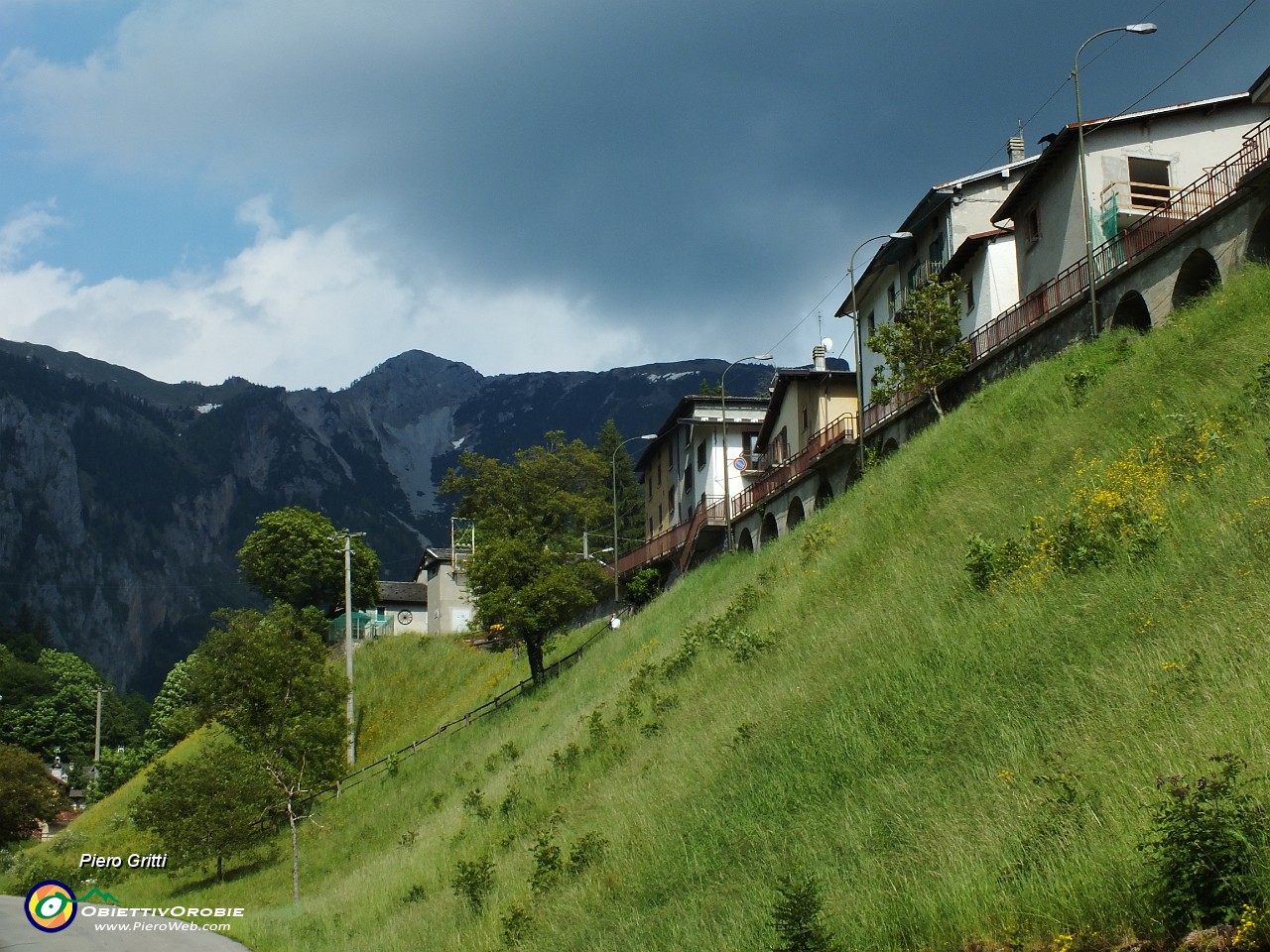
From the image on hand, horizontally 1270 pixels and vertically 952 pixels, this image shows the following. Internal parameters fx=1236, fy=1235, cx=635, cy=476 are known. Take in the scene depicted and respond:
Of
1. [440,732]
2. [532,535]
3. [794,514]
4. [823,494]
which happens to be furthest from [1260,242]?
[440,732]

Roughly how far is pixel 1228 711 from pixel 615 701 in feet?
69.8

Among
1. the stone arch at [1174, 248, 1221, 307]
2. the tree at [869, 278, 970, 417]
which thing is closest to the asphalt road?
the stone arch at [1174, 248, 1221, 307]

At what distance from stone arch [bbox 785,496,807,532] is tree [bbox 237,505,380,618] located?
39921mm

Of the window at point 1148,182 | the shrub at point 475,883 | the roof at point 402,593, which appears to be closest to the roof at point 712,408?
the window at point 1148,182

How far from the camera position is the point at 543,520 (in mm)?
60562

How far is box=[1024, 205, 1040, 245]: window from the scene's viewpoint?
39.0 metres

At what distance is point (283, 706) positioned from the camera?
41.2 m

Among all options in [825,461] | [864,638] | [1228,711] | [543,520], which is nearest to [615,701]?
[864,638]

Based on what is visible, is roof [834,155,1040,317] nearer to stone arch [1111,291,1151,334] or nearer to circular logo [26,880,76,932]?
stone arch [1111,291,1151,334]

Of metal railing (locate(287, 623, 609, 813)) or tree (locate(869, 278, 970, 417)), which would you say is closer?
tree (locate(869, 278, 970, 417))

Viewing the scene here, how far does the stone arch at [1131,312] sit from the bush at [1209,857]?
23123 mm

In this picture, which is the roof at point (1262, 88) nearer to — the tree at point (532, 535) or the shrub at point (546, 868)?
the shrub at point (546, 868)

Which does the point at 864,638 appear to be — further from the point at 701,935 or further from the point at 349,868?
the point at 349,868

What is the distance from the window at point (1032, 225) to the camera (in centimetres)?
3897
